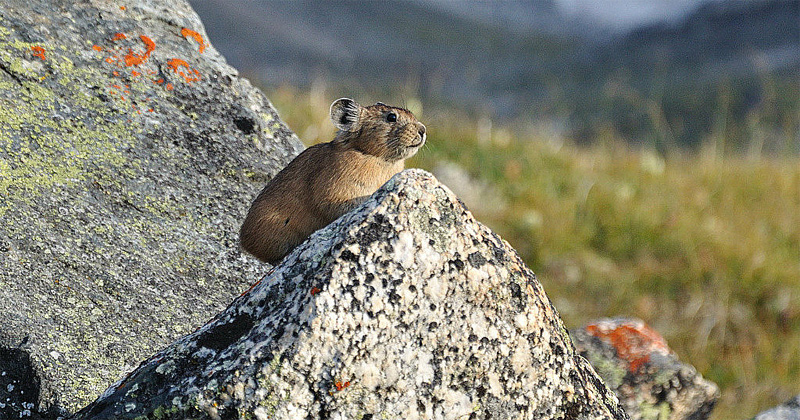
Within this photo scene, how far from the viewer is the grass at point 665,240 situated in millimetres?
8820

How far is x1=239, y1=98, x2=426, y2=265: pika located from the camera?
372 centimetres

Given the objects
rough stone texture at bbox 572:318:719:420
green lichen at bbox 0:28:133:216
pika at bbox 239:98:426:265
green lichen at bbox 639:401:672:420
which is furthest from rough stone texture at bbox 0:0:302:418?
green lichen at bbox 639:401:672:420

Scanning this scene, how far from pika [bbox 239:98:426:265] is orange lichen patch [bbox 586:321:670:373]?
2.16 metres

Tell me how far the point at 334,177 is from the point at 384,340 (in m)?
1.28

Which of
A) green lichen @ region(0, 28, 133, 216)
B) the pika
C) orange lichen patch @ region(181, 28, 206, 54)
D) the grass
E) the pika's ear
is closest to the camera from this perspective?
the pika

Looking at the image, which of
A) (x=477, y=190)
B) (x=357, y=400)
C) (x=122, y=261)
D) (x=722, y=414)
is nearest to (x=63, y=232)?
(x=122, y=261)

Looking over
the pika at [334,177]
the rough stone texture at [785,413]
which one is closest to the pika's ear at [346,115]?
the pika at [334,177]

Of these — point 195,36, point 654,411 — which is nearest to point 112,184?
point 195,36

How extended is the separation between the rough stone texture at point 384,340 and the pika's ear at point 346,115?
105cm

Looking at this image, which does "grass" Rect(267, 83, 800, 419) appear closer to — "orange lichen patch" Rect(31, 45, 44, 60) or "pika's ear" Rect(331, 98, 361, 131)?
"pika's ear" Rect(331, 98, 361, 131)

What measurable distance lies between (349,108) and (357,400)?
1.94 meters

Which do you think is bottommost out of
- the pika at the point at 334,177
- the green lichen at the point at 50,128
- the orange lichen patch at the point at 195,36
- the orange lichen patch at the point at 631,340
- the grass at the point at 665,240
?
the green lichen at the point at 50,128

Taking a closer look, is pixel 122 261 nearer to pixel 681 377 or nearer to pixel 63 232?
pixel 63 232

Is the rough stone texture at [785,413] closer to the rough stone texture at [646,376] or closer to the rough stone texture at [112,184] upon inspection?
the rough stone texture at [646,376]
